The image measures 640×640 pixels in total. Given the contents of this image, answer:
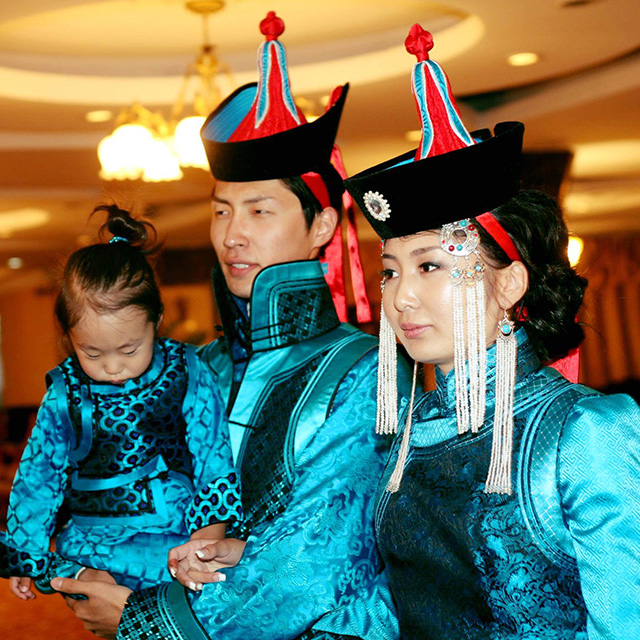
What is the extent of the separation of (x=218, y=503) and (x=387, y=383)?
49cm

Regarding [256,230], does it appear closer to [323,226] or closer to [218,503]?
[323,226]

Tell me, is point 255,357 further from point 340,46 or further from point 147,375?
point 340,46

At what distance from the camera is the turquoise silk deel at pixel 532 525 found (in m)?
1.34

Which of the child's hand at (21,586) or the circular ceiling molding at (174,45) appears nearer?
the child's hand at (21,586)

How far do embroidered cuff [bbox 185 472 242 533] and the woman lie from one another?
1.30 ft

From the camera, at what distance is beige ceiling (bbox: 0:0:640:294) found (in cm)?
562

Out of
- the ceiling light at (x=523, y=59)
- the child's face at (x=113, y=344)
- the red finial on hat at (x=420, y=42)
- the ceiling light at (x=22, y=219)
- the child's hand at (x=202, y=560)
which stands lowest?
the child's hand at (x=202, y=560)

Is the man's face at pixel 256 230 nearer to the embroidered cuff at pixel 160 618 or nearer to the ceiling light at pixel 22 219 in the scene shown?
the embroidered cuff at pixel 160 618

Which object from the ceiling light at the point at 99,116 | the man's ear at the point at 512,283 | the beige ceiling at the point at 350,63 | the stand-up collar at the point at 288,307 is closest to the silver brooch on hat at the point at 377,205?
the man's ear at the point at 512,283

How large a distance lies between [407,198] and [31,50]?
5.56 meters

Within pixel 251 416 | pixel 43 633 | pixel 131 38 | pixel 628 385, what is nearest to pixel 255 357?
pixel 251 416

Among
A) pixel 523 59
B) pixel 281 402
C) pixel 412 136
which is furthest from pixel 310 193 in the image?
pixel 412 136

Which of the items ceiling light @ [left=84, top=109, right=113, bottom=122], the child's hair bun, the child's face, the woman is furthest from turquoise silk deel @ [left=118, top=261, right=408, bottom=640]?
ceiling light @ [left=84, top=109, right=113, bottom=122]

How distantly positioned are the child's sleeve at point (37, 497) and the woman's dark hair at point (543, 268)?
1.05 meters
